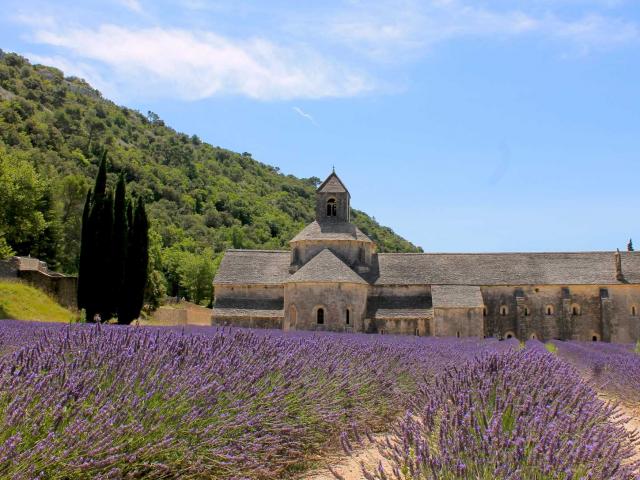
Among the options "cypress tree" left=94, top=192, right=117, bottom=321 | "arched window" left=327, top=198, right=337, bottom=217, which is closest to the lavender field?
"cypress tree" left=94, top=192, right=117, bottom=321

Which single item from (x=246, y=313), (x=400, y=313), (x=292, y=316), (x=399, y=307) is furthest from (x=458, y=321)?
(x=246, y=313)

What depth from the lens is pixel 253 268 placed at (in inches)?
1610

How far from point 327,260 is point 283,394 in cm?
3070

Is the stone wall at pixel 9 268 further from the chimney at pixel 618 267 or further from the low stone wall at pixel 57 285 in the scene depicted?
the chimney at pixel 618 267

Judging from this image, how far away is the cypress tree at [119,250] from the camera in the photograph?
3086 centimetres

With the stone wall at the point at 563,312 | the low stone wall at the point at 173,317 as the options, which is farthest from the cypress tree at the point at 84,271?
the stone wall at the point at 563,312

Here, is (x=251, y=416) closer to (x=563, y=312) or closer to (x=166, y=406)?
(x=166, y=406)

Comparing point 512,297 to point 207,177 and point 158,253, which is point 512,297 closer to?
point 158,253

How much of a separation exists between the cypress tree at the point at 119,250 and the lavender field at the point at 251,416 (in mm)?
23579

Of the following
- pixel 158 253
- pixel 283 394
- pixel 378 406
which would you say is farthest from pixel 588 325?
pixel 158 253

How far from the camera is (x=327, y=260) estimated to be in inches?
1467

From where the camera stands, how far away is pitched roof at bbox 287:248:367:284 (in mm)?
35500

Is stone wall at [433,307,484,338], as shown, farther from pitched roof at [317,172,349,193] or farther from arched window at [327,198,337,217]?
pitched roof at [317,172,349,193]

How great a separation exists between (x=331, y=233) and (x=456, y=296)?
8.05m
